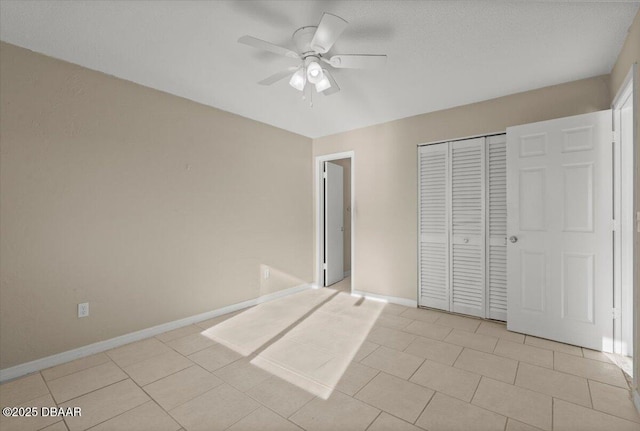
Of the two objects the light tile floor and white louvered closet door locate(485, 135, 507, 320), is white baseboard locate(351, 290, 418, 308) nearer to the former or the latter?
the light tile floor

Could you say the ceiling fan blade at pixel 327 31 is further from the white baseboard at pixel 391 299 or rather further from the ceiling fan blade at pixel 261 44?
the white baseboard at pixel 391 299

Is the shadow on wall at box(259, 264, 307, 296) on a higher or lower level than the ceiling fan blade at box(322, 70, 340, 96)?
lower

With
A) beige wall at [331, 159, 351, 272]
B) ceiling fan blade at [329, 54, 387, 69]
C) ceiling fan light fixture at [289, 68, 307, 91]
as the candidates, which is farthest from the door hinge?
beige wall at [331, 159, 351, 272]

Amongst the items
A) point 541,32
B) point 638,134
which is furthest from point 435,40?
point 638,134

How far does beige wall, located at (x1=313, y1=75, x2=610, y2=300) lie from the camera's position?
127 inches

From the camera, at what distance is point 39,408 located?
1.89 m

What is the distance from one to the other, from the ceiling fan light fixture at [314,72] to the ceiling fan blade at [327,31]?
12 cm

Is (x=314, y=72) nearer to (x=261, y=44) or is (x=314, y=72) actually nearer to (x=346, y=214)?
(x=261, y=44)

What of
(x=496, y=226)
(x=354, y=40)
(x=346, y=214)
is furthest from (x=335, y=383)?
(x=346, y=214)

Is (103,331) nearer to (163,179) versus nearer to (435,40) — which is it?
(163,179)

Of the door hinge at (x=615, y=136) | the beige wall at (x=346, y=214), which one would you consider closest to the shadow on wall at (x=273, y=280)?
the beige wall at (x=346, y=214)

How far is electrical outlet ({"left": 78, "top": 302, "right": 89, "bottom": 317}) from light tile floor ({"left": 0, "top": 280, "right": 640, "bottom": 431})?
1.24 ft

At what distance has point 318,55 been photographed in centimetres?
233

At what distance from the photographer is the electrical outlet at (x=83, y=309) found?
255cm
